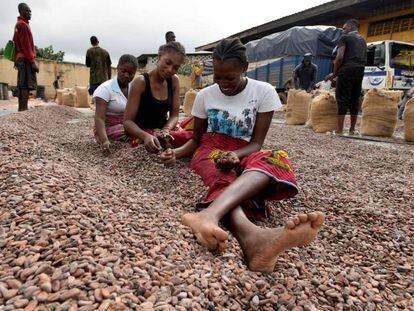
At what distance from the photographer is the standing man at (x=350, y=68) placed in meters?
4.60

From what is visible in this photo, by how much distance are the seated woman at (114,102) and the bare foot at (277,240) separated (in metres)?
1.98

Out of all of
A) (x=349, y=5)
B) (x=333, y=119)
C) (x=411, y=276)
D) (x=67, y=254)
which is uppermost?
(x=349, y=5)

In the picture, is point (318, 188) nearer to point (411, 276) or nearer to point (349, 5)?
point (411, 276)

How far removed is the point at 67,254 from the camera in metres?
0.97

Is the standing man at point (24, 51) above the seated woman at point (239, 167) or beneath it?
above

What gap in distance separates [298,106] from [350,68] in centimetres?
172

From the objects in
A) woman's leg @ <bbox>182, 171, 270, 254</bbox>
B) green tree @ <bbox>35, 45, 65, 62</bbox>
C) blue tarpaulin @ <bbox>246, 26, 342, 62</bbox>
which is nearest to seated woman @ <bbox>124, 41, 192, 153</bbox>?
woman's leg @ <bbox>182, 171, 270, 254</bbox>

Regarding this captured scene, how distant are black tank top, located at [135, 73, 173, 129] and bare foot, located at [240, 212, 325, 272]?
5.56 ft

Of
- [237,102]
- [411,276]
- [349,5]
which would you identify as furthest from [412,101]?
[349,5]

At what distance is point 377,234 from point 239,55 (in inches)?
44.0

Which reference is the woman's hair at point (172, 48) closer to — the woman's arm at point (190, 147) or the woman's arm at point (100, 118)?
the woman's arm at point (190, 147)

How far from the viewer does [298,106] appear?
248 inches

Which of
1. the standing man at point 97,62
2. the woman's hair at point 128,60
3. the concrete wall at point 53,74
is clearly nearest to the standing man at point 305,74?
the standing man at point 97,62

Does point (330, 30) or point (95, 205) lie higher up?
point (330, 30)
